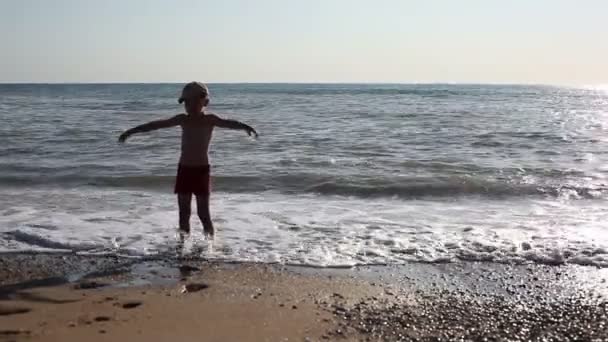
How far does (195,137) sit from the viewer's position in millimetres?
6180

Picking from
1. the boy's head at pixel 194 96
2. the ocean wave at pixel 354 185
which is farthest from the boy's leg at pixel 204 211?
the ocean wave at pixel 354 185

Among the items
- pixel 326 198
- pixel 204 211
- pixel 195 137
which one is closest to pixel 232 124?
pixel 195 137

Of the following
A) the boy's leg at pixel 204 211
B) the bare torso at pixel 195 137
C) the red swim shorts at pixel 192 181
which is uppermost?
the bare torso at pixel 195 137

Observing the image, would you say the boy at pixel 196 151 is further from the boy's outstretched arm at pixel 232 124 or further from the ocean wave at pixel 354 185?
the ocean wave at pixel 354 185

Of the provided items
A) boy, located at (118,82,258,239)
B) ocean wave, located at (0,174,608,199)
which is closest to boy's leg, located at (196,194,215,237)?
boy, located at (118,82,258,239)

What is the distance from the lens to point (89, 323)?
4.05 m

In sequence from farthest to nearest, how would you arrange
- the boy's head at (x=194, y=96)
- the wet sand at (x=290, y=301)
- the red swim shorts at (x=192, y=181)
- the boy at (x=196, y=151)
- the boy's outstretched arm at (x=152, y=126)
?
the red swim shorts at (x=192, y=181), the boy at (x=196, y=151), the boy's head at (x=194, y=96), the boy's outstretched arm at (x=152, y=126), the wet sand at (x=290, y=301)

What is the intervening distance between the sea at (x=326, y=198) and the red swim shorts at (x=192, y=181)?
0.53 meters

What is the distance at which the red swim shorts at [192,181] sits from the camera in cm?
623

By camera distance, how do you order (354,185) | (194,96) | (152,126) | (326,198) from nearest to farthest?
1. (152,126)
2. (194,96)
3. (326,198)
4. (354,185)

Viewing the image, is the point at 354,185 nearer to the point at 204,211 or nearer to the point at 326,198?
the point at 326,198

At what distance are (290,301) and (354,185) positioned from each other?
19.3ft

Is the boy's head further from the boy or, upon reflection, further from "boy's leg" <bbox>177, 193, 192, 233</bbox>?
"boy's leg" <bbox>177, 193, 192, 233</bbox>

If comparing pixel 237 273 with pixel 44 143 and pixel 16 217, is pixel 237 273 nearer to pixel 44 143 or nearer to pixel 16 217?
pixel 16 217
